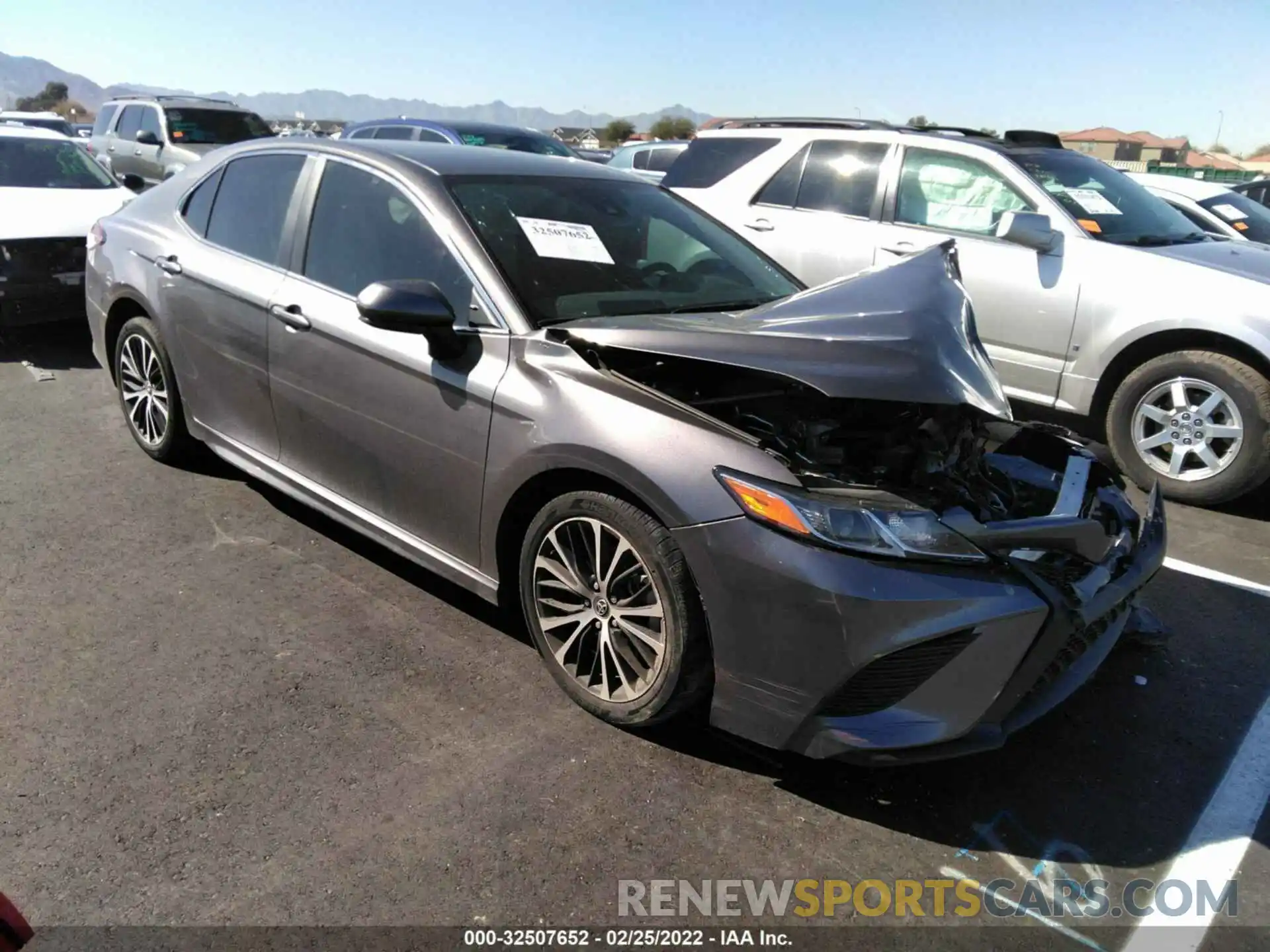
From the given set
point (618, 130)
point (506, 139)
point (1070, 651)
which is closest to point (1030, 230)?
point (1070, 651)

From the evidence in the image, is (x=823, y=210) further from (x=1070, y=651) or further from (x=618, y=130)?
(x=618, y=130)

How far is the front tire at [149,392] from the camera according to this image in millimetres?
4625

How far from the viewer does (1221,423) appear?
5.09 metres

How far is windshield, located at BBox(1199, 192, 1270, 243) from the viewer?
862 cm

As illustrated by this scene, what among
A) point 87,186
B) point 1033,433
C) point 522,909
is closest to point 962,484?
point 1033,433

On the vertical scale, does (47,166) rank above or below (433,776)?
above

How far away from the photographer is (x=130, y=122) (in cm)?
1520

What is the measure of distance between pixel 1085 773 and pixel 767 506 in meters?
1.36

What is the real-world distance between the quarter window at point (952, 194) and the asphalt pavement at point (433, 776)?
2861mm

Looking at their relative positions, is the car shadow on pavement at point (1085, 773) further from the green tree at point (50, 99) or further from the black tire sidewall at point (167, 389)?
the green tree at point (50, 99)

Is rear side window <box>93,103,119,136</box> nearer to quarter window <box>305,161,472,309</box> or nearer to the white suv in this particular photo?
the white suv

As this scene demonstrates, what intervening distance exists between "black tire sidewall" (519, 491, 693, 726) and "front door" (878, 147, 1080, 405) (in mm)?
3399

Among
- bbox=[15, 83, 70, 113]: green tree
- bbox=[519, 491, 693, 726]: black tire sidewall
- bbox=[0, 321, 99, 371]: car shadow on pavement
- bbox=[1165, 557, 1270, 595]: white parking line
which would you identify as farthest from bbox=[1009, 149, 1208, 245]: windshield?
bbox=[15, 83, 70, 113]: green tree

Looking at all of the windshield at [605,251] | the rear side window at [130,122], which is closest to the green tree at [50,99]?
the rear side window at [130,122]
